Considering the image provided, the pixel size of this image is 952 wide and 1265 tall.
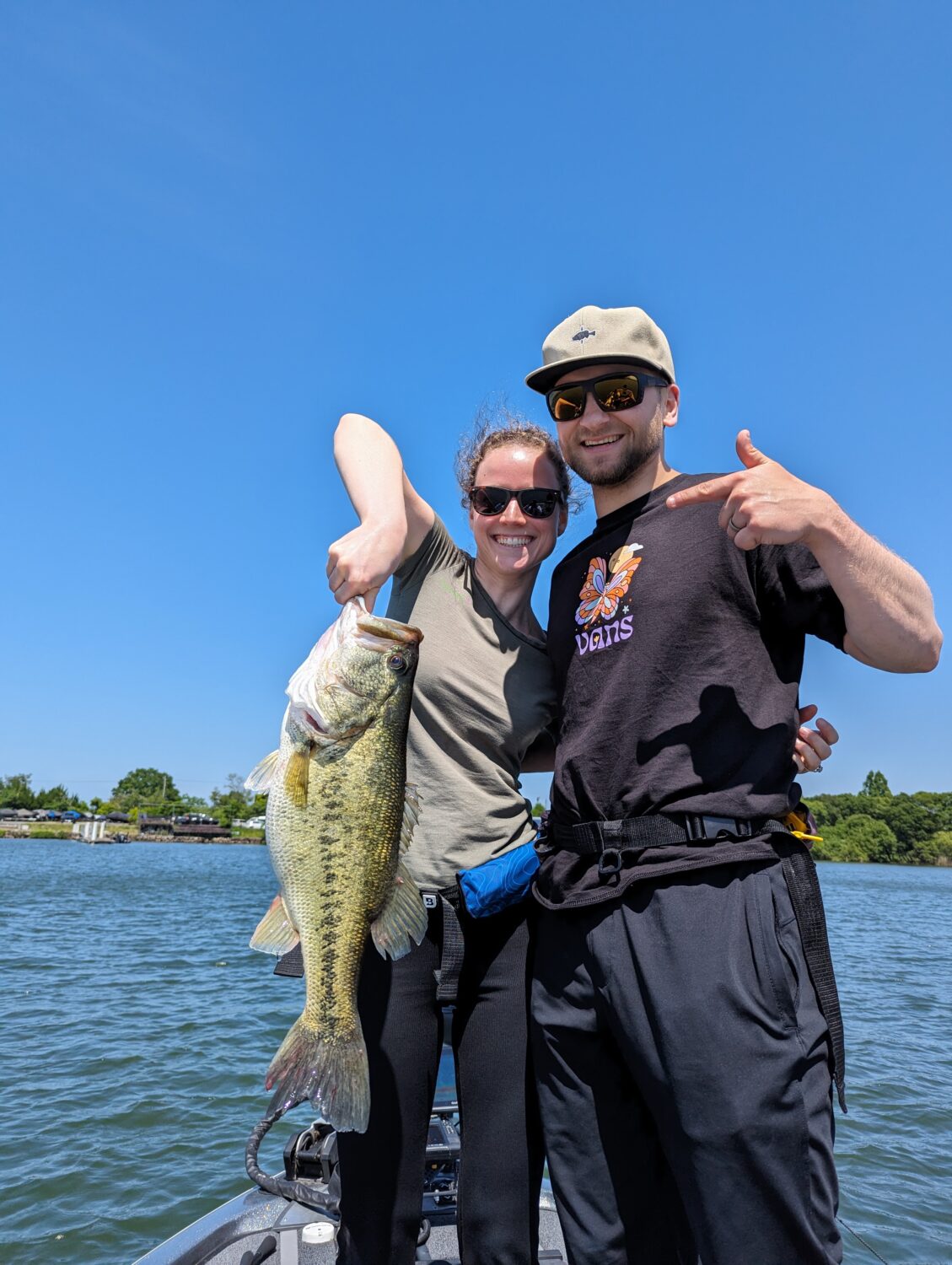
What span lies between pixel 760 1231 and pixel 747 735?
1.29m

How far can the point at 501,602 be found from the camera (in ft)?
11.5

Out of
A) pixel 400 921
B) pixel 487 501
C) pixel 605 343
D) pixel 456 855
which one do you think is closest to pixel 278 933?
pixel 400 921

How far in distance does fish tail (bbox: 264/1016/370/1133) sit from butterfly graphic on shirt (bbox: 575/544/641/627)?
5.13 feet

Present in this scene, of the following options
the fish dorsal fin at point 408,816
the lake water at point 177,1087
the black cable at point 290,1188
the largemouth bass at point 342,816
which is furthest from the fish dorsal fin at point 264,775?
the lake water at point 177,1087

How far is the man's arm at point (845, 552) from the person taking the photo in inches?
92.0

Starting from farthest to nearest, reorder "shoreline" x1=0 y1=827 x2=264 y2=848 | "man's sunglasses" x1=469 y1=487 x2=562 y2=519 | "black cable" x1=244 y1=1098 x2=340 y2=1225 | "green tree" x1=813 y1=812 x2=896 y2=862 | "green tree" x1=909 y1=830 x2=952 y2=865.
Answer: "shoreline" x1=0 y1=827 x2=264 y2=848 → "green tree" x1=813 y1=812 x2=896 y2=862 → "green tree" x1=909 y1=830 x2=952 y2=865 → "black cable" x1=244 y1=1098 x2=340 y2=1225 → "man's sunglasses" x1=469 y1=487 x2=562 y2=519

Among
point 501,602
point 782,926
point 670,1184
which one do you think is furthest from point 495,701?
point 670,1184

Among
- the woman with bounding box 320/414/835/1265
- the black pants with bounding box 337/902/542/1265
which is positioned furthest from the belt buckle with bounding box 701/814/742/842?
the black pants with bounding box 337/902/542/1265

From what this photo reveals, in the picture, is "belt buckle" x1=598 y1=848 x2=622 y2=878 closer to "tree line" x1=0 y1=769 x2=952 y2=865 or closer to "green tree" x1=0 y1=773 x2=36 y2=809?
"tree line" x1=0 y1=769 x2=952 y2=865

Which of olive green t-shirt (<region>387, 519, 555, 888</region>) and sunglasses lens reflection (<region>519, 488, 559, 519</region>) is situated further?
sunglasses lens reflection (<region>519, 488, 559, 519</region>)

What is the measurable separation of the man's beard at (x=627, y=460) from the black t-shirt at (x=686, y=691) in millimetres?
275

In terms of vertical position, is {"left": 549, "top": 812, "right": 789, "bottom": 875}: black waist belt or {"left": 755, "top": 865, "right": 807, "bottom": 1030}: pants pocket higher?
{"left": 549, "top": 812, "right": 789, "bottom": 875}: black waist belt

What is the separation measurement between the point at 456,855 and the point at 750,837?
1.01m

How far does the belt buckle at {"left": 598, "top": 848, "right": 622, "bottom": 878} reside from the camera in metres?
2.60
